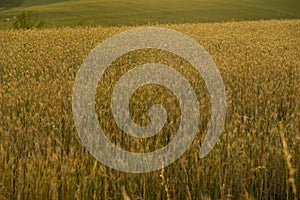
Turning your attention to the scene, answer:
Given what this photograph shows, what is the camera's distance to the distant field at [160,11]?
3064 centimetres

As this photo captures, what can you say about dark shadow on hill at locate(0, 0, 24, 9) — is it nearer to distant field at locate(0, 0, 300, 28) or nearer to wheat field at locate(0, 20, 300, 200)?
distant field at locate(0, 0, 300, 28)

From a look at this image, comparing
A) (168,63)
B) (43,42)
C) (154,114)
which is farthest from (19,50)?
(154,114)

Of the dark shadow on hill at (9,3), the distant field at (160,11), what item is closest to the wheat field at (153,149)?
the distant field at (160,11)

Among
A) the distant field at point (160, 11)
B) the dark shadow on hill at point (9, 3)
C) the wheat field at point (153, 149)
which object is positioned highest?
the dark shadow on hill at point (9, 3)

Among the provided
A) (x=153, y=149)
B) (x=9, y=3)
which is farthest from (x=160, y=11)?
(x=153, y=149)

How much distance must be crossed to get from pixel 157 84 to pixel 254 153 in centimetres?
255

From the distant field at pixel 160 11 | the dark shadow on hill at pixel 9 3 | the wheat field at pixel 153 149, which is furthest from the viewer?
the dark shadow on hill at pixel 9 3

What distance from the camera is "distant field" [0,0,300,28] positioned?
1206 inches

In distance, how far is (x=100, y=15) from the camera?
32.8m

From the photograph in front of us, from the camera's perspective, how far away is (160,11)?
35.1 metres

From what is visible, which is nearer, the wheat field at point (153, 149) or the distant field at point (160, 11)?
the wheat field at point (153, 149)

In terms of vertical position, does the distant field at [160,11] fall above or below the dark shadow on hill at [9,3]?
below

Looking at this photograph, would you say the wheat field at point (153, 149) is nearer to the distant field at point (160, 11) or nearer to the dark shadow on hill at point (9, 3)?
the distant field at point (160, 11)

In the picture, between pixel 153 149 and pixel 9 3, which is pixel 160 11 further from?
pixel 153 149
